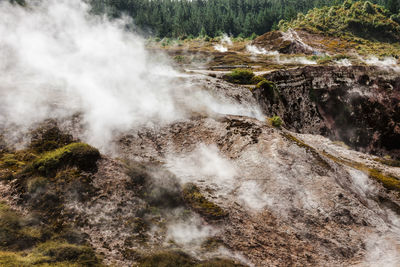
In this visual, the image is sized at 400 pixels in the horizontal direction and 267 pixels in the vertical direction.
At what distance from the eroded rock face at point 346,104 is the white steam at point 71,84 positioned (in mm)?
18847

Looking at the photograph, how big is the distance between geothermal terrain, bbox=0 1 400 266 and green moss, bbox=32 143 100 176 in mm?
77

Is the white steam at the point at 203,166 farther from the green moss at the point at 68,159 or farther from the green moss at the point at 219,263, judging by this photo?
the green moss at the point at 219,263

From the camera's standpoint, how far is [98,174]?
15930 millimetres

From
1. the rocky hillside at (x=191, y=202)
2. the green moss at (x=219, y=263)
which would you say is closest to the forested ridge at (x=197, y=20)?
the rocky hillside at (x=191, y=202)

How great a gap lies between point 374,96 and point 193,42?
91.5m

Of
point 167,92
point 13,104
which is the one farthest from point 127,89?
point 13,104

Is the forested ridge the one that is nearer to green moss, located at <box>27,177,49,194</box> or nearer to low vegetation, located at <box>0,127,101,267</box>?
low vegetation, located at <box>0,127,101,267</box>

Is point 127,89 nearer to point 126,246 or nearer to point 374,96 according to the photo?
point 126,246

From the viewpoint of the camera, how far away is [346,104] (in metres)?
47.0

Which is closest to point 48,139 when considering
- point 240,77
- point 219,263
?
point 219,263

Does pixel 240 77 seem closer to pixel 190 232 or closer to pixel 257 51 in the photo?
pixel 190 232

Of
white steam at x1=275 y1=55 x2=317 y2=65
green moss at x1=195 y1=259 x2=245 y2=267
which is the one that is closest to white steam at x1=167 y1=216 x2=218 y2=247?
green moss at x1=195 y1=259 x2=245 y2=267

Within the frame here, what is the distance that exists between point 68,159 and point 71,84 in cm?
1341

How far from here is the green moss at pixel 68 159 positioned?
15.4 metres
